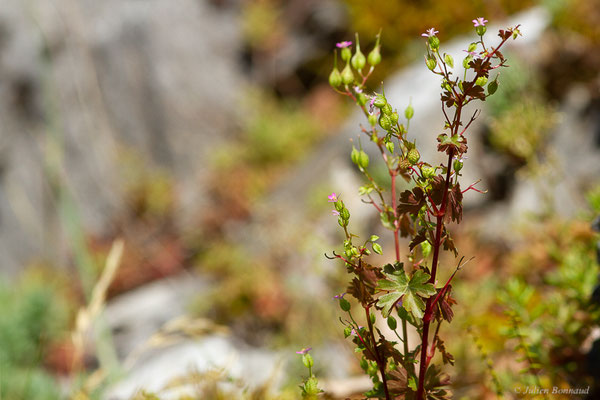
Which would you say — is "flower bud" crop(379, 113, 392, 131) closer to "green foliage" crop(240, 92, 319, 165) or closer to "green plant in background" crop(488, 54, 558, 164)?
"green plant in background" crop(488, 54, 558, 164)

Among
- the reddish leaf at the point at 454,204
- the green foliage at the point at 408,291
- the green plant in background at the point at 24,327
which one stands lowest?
the green foliage at the point at 408,291

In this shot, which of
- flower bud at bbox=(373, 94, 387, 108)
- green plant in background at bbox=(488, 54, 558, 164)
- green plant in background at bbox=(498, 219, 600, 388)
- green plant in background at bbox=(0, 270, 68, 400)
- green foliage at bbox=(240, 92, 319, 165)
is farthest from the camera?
green foliage at bbox=(240, 92, 319, 165)

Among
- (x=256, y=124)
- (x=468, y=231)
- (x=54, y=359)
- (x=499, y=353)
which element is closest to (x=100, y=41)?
(x=256, y=124)

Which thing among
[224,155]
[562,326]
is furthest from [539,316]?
[224,155]

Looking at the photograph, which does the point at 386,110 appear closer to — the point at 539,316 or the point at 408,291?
the point at 408,291

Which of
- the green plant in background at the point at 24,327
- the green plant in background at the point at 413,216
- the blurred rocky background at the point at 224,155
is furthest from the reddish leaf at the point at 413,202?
the green plant in background at the point at 24,327

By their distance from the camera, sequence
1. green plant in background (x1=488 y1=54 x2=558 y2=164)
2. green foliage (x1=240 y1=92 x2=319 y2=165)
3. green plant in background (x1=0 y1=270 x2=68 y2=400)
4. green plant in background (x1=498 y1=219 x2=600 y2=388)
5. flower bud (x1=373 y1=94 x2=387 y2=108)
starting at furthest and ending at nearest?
green foliage (x1=240 y1=92 x2=319 y2=165)
green plant in background (x1=0 y1=270 x2=68 y2=400)
green plant in background (x1=488 y1=54 x2=558 y2=164)
green plant in background (x1=498 y1=219 x2=600 y2=388)
flower bud (x1=373 y1=94 x2=387 y2=108)

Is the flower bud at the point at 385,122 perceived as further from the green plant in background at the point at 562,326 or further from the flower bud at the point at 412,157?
the green plant in background at the point at 562,326

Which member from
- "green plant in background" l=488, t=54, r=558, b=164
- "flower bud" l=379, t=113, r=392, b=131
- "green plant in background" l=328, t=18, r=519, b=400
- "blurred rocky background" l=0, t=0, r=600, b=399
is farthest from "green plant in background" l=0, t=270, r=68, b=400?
"green plant in background" l=488, t=54, r=558, b=164
